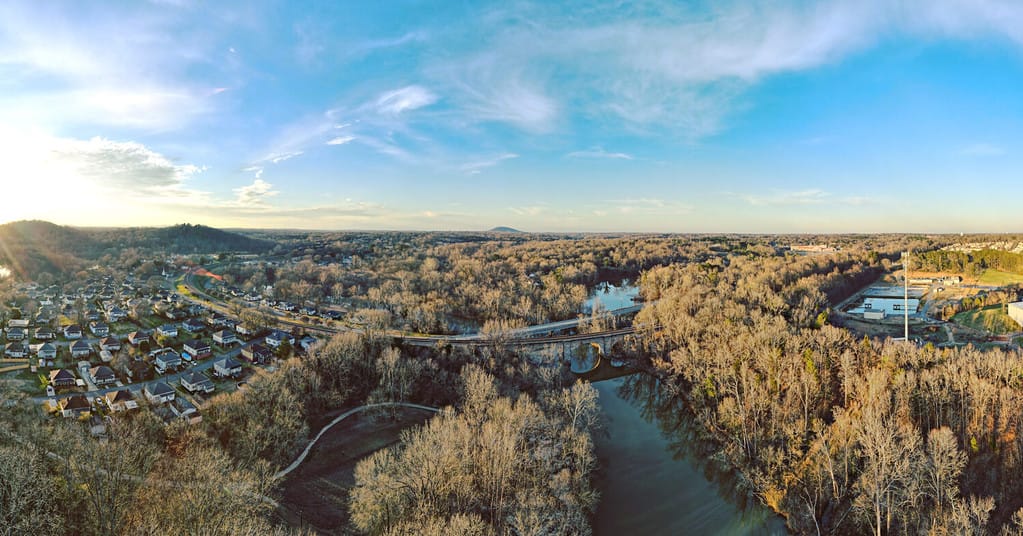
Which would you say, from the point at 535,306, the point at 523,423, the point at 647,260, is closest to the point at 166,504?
the point at 523,423

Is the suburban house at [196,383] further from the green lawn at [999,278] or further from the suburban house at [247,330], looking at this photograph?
the green lawn at [999,278]

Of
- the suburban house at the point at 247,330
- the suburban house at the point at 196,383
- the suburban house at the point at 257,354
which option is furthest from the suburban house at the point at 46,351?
the suburban house at the point at 257,354

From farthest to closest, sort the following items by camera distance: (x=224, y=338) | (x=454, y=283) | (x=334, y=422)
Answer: (x=454, y=283) < (x=224, y=338) < (x=334, y=422)

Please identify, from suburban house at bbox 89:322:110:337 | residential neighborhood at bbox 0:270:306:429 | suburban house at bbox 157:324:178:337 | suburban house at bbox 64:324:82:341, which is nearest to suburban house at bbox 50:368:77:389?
residential neighborhood at bbox 0:270:306:429

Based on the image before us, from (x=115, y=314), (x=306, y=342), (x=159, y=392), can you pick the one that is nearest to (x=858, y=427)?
A: (x=306, y=342)

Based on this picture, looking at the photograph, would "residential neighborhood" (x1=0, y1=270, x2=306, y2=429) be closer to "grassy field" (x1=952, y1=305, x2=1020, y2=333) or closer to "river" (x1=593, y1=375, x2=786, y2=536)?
"river" (x1=593, y1=375, x2=786, y2=536)

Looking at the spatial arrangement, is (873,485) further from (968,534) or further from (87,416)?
(87,416)

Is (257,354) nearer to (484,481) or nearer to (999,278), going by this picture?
(484,481)
